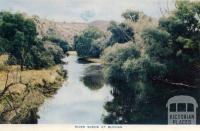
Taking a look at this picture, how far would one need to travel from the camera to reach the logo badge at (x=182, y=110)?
13.7ft

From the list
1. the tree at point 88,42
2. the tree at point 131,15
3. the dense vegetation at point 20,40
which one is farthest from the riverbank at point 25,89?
the tree at point 131,15

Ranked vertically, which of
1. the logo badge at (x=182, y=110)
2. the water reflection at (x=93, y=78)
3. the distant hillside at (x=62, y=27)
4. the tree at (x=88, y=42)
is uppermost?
the distant hillside at (x=62, y=27)

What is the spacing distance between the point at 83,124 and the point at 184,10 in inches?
33.6

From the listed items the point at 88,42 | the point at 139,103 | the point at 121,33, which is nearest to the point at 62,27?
the point at 88,42

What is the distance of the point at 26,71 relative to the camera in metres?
4.24

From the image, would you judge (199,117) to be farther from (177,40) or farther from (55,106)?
(55,106)

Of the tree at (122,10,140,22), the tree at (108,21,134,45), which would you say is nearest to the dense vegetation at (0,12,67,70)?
the tree at (108,21,134,45)

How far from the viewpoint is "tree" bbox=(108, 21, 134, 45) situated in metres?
4.21

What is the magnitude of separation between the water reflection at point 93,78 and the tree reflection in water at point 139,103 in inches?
3.6

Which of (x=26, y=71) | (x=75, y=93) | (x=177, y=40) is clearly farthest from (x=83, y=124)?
(x=177, y=40)

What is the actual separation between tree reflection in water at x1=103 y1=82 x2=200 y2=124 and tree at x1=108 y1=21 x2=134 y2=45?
0.24 m

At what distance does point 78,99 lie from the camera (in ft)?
13.7

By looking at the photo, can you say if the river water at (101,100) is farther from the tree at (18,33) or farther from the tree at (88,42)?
the tree at (18,33)

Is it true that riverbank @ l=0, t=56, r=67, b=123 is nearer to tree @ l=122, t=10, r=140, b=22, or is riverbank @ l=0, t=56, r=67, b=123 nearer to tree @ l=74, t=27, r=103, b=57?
tree @ l=74, t=27, r=103, b=57
